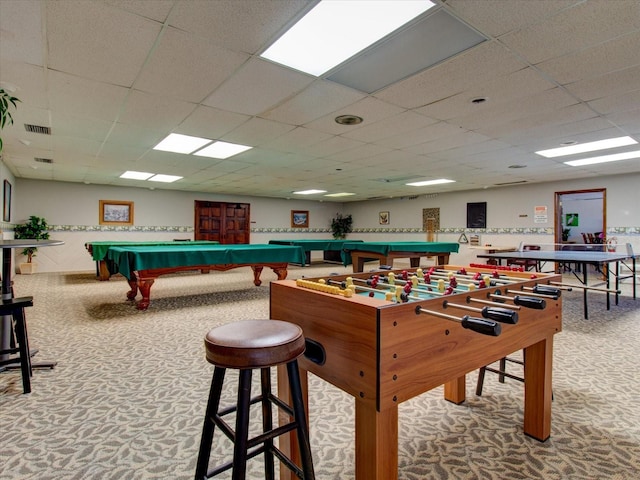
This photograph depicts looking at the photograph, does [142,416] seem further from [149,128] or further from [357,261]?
[357,261]

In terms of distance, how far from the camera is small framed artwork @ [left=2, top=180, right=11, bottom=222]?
6395 mm

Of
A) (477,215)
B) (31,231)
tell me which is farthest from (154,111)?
(477,215)

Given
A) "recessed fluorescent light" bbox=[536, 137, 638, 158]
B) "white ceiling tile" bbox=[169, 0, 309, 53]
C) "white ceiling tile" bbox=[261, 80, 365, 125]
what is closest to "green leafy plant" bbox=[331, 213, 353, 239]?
"recessed fluorescent light" bbox=[536, 137, 638, 158]

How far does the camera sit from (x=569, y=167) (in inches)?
252

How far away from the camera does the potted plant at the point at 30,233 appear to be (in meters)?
7.68

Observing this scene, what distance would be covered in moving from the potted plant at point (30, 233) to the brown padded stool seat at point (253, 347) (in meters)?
9.16

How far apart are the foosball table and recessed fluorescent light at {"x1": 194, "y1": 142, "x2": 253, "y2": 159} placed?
3.95 meters

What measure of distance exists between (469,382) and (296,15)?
2.73m

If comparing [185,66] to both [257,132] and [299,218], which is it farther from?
[299,218]

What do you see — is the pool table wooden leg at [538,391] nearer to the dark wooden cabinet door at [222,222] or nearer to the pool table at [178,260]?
the pool table at [178,260]

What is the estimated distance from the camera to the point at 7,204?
673 centimetres

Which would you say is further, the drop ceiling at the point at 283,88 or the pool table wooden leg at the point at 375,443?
the drop ceiling at the point at 283,88

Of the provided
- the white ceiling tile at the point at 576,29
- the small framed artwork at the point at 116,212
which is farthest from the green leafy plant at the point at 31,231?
the white ceiling tile at the point at 576,29

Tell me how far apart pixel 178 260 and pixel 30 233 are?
586cm
